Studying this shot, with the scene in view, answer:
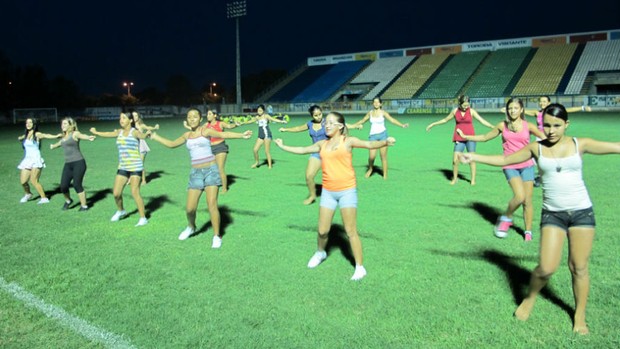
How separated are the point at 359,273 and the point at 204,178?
9.33ft

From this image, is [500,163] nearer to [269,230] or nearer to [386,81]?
[269,230]

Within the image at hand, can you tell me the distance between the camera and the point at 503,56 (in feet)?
216

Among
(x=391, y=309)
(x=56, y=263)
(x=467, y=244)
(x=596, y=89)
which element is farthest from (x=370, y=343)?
(x=596, y=89)

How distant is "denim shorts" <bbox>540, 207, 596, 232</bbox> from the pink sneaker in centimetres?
300

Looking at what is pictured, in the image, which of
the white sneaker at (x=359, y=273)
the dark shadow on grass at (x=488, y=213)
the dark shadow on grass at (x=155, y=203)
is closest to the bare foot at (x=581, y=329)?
the white sneaker at (x=359, y=273)

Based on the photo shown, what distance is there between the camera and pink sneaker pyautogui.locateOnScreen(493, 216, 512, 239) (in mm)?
7223

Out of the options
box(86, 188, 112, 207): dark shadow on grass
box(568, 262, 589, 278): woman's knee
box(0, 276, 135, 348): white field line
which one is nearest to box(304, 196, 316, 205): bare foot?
box(86, 188, 112, 207): dark shadow on grass

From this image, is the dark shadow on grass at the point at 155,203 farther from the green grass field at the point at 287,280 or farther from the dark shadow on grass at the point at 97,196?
the dark shadow on grass at the point at 97,196

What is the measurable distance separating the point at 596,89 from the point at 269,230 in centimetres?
5680

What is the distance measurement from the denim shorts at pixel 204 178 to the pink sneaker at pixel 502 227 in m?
4.32

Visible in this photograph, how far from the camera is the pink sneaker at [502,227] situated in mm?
7223

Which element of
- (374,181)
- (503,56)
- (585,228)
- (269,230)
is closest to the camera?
(585,228)

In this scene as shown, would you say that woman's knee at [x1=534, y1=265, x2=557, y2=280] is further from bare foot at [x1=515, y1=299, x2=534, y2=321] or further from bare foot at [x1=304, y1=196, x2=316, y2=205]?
bare foot at [x1=304, y1=196, x2=316, y2=205]

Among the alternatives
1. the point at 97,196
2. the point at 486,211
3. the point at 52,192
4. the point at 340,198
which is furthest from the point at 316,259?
the point at 52,192
